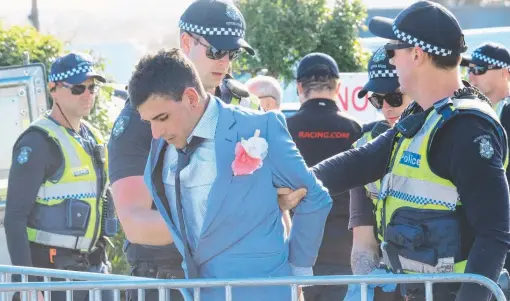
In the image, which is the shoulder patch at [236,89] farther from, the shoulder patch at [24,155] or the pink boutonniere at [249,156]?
the shoulder patch at [24,155]

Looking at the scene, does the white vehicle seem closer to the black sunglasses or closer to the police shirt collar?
the police shirt collar

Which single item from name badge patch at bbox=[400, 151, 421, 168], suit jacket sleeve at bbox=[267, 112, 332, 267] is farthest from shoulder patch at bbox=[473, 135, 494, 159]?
suit jacket sleeve at bbox=[267, 112, 332, 267]

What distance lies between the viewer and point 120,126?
12.9 feet

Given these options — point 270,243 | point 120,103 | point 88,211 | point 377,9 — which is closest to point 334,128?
point 88,211

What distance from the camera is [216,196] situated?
3258 millimetres

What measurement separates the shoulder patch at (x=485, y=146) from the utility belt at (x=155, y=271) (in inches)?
58.4

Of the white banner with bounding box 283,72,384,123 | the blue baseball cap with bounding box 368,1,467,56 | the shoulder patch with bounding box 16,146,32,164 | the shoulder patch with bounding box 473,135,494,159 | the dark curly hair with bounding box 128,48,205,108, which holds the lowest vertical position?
the white banner with bounding box 283,72,384,123

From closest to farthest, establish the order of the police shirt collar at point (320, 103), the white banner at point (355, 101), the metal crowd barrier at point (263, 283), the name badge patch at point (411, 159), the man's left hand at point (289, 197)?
the metal crowd barrier at point (263, 283) < the man's left hand at point (289, 197) < the name badge patch at point (411, 159) < the police shirt collar at point (320, 103) < the white banner at point (355, 101)

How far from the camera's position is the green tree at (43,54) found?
7.88m

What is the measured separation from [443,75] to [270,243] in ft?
2.96

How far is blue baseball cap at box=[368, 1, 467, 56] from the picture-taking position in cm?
352

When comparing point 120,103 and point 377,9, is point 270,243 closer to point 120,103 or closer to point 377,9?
point 120,103

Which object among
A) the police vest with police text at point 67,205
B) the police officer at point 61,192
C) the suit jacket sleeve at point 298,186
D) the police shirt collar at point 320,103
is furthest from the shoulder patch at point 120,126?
the police shirt collar at point 320,103

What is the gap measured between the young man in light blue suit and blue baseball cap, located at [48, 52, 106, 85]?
2647 mm
